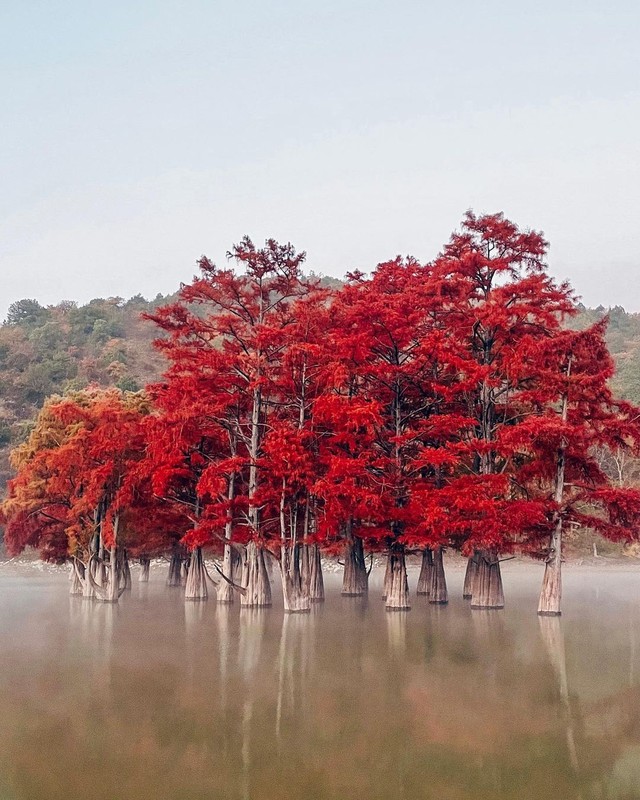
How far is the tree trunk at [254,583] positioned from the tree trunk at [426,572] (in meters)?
6.04

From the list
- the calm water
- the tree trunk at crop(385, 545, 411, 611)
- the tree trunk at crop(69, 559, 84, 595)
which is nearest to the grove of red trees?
the tree trunk at crop(385, 545, 411, 611)

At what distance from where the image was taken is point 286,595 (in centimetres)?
2759

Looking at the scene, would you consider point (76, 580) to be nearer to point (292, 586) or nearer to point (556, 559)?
point (292, 586)

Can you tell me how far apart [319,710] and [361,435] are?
631 inches

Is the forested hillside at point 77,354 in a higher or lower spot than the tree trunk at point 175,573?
higher

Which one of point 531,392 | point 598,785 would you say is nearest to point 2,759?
point 598,785

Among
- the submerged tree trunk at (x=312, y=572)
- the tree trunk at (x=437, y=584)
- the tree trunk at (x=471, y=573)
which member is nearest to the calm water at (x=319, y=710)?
the tree trunk at (x=471, y=573)

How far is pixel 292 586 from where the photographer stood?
27812 mm

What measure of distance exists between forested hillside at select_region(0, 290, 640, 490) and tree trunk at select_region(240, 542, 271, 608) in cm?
3516

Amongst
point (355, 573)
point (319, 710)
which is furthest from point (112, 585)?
point (319, 710)

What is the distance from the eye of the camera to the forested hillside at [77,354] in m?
75.0

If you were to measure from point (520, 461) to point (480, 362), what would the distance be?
3.58 m

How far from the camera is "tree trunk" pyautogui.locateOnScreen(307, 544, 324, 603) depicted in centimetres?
3164

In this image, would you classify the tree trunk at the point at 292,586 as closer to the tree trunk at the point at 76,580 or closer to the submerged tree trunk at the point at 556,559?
the submerged tree trunk at the point at 556,559
